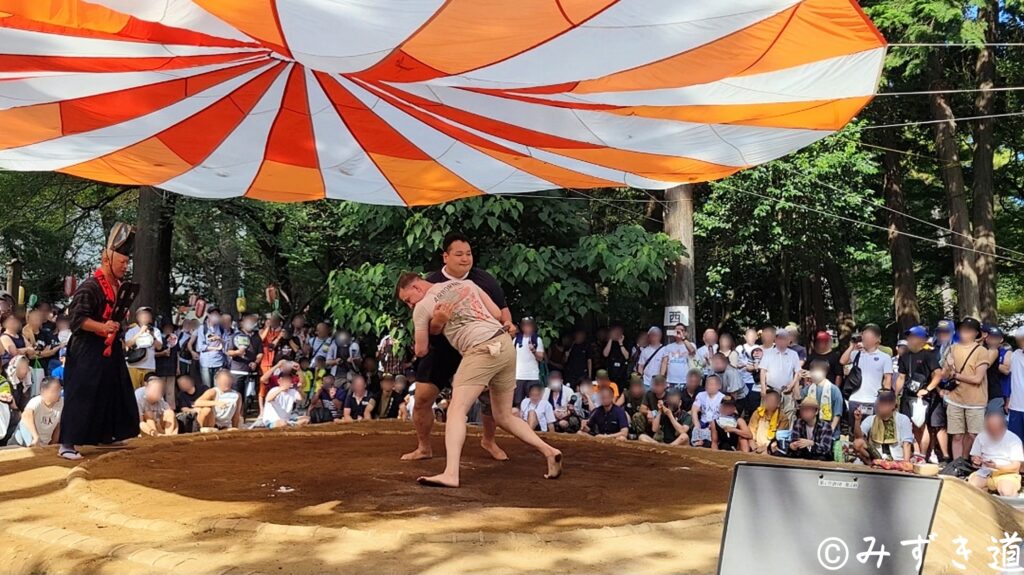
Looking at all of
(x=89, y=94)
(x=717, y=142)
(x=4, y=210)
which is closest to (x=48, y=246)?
(x=4, y=210)

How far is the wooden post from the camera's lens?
39.3 ft

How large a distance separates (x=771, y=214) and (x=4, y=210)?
15.2 meters

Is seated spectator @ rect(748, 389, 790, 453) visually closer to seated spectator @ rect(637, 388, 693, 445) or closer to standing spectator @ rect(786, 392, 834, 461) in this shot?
standing spectator @ rect(786, 392, 834, 461)

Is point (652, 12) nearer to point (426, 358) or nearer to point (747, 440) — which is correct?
point (426, 358)

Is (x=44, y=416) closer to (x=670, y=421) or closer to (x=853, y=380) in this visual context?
(x=670, y=421)

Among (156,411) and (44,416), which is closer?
(44,416)

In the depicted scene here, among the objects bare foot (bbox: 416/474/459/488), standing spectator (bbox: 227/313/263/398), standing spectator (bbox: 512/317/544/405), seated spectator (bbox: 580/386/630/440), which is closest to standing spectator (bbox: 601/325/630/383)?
standing spectator (bbox: 512/317/544/405)

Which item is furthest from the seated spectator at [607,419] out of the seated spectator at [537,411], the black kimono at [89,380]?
the black kimono at [89,380]

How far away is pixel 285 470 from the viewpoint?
5.64 m

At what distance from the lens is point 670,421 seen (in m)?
9.80

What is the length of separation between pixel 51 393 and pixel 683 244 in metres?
8.05

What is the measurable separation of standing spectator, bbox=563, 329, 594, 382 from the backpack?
10.9 feet

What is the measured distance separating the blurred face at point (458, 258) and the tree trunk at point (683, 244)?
6937 mm

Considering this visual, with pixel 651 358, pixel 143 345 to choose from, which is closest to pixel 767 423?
pixel 651 358
